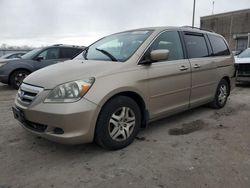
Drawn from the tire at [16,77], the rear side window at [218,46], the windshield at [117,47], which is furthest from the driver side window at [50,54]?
the rear side window at [218,46]

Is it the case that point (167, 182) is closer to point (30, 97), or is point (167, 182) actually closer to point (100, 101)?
point (100, 101)

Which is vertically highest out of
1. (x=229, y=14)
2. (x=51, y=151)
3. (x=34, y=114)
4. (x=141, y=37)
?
(x=229, y=14)

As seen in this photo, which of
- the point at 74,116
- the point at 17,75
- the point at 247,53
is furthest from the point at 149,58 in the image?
the point at 247,53

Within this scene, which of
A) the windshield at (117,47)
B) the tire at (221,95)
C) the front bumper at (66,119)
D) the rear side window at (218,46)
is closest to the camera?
the front bumper at (66,119)

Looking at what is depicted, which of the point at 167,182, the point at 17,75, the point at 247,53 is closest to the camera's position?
→ the point at 167,182

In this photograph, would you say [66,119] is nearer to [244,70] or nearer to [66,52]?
[66,52]

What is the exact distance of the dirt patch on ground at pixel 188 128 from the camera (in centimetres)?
427

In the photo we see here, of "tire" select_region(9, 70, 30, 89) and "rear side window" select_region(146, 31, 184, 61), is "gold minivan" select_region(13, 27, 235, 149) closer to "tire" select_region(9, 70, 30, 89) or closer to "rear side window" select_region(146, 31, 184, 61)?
"rear side window" select_region(146, 31, 184, 61)

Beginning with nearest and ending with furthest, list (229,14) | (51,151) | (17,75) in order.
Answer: (51,151) → (17,75) → (229,14)

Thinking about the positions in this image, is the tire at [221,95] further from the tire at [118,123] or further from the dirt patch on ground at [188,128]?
the tire at [118,123]

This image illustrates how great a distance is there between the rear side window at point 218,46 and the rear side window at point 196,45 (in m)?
0.35

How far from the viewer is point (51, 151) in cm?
354

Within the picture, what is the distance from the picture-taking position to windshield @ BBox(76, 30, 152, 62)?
388cm

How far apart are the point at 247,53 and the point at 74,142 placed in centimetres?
924
